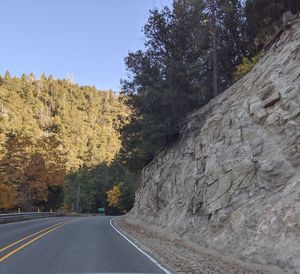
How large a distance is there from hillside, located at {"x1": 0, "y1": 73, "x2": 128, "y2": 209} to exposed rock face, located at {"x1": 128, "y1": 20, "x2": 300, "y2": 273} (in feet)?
57.8

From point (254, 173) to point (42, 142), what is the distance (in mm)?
48800

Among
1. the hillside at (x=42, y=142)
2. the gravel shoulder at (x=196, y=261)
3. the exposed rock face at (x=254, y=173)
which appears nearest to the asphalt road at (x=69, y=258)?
the gravel shoulder at (x=196, y=261)

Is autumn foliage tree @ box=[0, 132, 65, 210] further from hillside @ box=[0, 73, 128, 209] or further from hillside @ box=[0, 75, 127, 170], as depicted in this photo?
hillside @ box=[0, 75, 127, 170]

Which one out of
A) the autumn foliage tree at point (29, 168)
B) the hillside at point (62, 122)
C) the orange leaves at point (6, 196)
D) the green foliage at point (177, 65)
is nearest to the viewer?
the green foliage at point (177, 65)

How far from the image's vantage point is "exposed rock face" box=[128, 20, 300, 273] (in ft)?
39.3

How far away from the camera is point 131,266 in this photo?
11594 mm

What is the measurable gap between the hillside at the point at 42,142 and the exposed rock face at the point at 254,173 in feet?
57.8

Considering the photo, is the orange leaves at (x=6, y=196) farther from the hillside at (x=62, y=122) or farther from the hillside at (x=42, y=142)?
the hillside at (x=62, y=122)

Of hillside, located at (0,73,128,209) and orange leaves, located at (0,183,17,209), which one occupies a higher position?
hillside, located at (0,73,128,209)

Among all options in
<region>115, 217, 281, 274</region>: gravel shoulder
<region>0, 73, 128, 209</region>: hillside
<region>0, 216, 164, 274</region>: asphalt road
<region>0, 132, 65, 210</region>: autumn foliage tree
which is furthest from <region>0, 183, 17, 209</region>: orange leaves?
<region>115, 217, 281, 274</region>: gravel shoulder

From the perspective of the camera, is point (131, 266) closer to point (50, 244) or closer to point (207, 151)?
point (50, 244)

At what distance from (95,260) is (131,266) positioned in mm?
1334

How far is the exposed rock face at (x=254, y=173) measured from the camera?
12.0 meters

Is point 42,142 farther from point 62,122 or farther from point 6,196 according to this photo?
point 62,122
